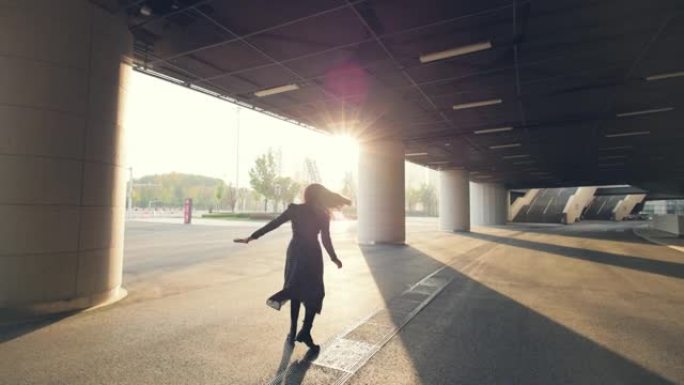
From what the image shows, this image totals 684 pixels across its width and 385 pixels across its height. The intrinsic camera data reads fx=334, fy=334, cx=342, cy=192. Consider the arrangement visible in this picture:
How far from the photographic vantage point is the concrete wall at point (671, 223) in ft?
75.4

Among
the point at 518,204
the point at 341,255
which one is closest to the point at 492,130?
the point at 341,255

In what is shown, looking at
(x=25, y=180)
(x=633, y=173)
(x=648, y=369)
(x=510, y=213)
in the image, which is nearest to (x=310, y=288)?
(x=648, y=369)

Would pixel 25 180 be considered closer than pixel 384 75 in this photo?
Yes

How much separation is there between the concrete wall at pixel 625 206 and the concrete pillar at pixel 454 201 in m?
54.3

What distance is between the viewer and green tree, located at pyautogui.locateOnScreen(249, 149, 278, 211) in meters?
58.8

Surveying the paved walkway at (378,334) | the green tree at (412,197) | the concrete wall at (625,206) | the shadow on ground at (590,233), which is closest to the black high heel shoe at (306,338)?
the paved walkway at (378,334)

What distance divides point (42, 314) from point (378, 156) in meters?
14.5

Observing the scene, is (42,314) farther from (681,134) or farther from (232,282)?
(681,134)

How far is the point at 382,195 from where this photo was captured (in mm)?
17422

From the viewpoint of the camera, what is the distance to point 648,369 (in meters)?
3.70

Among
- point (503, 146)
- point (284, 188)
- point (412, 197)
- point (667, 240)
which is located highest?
point (503, 146)

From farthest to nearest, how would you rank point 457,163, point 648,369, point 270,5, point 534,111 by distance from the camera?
1. point 457,163
2. point 534,111
3. point 270,5
4. point 648,369

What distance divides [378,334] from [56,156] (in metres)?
5.79

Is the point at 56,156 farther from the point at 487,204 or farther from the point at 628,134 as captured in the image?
the point at 487,204
